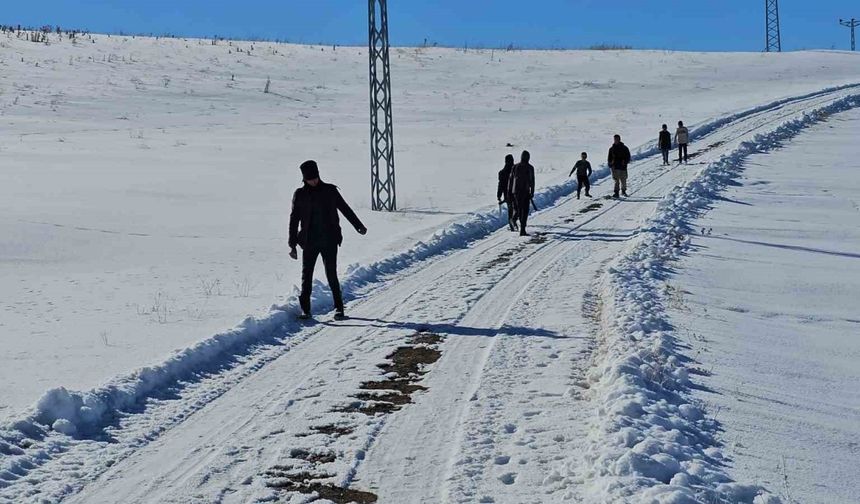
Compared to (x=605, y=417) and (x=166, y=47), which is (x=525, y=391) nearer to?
(x=605, y=417)

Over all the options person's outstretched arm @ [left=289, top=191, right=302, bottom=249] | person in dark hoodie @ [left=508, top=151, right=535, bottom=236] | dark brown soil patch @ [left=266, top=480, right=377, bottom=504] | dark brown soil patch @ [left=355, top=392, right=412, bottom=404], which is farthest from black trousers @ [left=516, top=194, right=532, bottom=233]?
dark brown soil patch @ [left=266, top=480, right=377, bottom=504]

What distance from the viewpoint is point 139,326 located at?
34.3ft

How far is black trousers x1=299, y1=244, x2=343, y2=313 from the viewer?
10641mm

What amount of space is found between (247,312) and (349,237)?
7517mm

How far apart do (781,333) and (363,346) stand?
4746 millimetres

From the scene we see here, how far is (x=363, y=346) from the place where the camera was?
9.21 m

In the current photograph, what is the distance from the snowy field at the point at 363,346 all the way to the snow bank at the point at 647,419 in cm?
2

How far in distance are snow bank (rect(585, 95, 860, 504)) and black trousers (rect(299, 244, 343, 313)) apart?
9.76 feet

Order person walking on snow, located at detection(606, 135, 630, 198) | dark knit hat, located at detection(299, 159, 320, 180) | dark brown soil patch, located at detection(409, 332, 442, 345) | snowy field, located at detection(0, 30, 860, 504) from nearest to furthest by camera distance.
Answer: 1. snowy field, located at detection(0, 30, 860, 504)
2. dark brown soil patch, located at detection(409, 332, 442, 345)
3. dark knit hat, located at detection(299, 159, 320, 180)
4. person walking on snow, located at detection(606, 135, 630, 198)

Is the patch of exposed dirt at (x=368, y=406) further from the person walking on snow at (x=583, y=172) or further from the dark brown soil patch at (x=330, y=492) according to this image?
the person walking on snow at (x=583, y=172)

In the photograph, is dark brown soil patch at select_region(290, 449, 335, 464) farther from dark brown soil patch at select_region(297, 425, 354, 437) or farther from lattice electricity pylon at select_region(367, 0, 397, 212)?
lattice electricity pylon at select_region(367, 0, 397, 212)

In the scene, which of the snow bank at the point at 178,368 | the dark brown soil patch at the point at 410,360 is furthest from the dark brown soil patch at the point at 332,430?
the snow bank at the point at 178,368

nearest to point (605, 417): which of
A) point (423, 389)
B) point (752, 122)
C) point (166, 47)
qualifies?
point (423, 389)

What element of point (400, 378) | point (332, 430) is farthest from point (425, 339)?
point (332, 430)
